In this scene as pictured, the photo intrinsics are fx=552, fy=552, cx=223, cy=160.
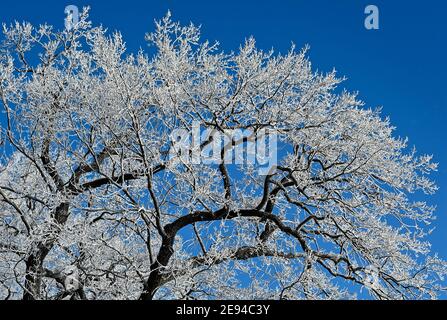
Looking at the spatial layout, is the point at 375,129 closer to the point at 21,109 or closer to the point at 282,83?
the point at 282,83

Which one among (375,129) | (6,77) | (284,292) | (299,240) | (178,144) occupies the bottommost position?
(284,292)

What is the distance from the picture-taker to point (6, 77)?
1106 centimetres

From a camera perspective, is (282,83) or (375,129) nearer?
(282,83)

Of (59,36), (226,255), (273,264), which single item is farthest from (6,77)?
(273,264)

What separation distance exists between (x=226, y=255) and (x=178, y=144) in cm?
203

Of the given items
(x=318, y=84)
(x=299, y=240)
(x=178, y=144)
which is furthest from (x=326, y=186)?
(x=178, y=144)

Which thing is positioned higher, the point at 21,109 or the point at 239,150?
the point at 21,109

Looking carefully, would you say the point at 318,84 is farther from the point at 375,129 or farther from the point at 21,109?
the point at 21,109

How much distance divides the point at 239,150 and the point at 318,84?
6.50ft
